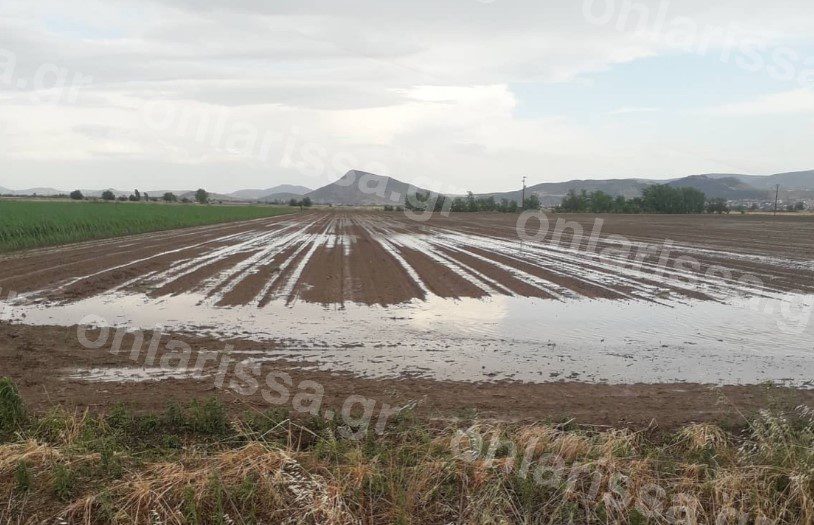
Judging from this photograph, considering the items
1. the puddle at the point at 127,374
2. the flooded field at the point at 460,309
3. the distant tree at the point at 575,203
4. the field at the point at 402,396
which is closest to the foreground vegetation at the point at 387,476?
the field at the point at 402,396

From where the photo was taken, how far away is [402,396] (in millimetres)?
6176

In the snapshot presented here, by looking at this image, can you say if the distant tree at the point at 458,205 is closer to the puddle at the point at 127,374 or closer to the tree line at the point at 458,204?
the tree line at the point at 458,204

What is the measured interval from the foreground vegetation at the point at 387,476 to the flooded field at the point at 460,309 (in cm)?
193

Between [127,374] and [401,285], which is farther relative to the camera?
[401,285]

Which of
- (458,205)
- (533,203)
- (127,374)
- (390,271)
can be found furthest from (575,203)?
(127,374)

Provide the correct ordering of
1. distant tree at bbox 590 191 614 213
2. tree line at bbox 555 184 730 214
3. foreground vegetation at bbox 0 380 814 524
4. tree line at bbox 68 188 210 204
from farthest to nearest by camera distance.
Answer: tree line at bbox 68 188 210 204 < distant tree at bbox 590 191 614 213 < tree line at bbox 555 184 730 214 < foreground vegetation at bbox 0 380 814 524

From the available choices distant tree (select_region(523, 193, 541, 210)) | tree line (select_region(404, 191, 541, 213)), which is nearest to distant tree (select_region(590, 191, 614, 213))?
tree line (select_region(404, 191, 541, 213))

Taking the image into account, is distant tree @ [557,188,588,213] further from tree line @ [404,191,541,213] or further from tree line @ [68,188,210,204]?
tree line @ [68,188,210,204]

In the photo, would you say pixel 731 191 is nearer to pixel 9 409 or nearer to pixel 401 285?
pixel 401 285

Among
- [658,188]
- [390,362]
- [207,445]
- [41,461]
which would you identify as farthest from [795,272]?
[658,188]

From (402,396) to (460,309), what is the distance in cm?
507

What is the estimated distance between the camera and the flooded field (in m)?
7.58

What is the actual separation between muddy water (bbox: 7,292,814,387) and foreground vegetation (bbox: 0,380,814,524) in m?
1.97

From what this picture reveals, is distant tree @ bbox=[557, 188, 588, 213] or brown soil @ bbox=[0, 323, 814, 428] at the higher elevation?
distant tree @ bbox=[557, 188, 588, 213]
